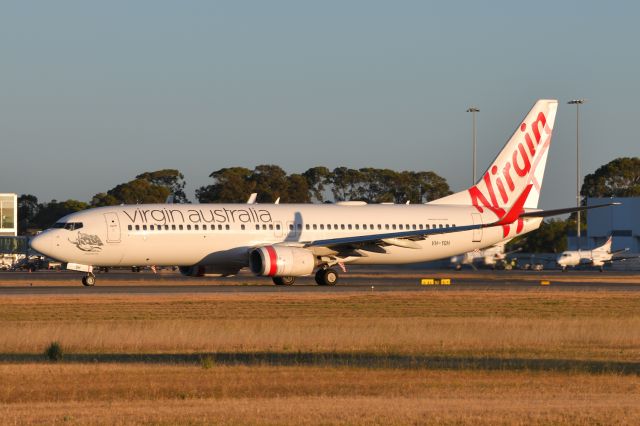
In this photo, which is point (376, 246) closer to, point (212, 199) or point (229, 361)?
point (229, 361)

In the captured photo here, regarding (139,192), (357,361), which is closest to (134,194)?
(139,192)

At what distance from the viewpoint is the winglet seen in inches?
2327

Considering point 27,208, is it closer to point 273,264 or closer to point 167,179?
point 167,179

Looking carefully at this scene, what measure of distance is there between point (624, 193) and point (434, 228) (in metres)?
103

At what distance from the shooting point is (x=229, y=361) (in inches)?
948

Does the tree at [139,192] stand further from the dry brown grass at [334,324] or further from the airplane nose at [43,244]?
the dry brown grass at [334,324]

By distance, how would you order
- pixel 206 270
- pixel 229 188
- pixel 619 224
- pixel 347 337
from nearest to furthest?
1. pixel 347 337
2. pixel 206 270
3. pixel 619 224
4. pixel 229 188

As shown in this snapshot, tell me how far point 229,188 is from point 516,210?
87331 millimetres

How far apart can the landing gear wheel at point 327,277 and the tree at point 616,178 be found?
353ft

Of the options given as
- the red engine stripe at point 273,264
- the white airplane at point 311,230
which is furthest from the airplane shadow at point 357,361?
the white airplane at point 311,230

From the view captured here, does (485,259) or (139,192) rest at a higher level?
(139,192)

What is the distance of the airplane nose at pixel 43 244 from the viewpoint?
52312mm

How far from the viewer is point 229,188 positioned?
146 metres

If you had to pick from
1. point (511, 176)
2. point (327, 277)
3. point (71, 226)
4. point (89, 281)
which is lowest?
point (89, 281)
